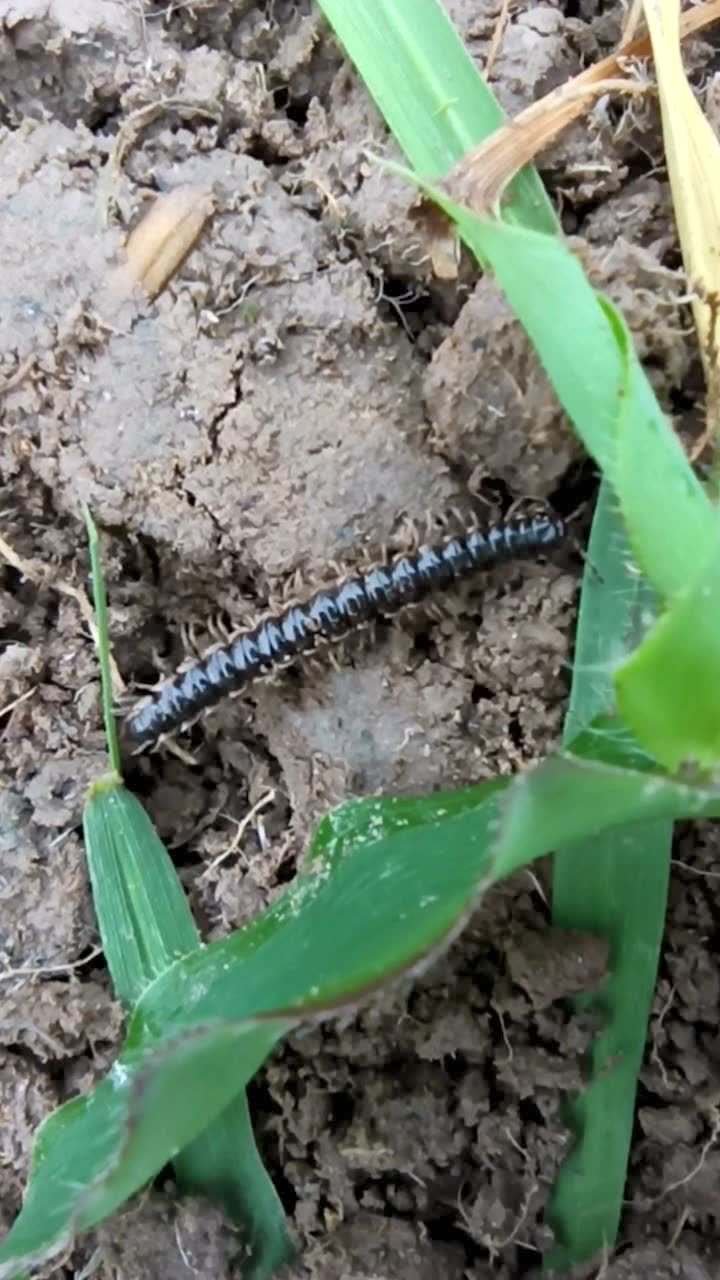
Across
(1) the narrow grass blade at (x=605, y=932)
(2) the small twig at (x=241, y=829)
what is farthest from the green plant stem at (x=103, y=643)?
(1) the narrow grass blade at (x=605, y=932)

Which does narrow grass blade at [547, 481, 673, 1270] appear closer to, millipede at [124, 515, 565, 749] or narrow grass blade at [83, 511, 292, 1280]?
millipede at [124, 515, 565, 749]

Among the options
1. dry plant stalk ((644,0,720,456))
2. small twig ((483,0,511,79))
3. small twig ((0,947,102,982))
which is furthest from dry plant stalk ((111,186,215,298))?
small twig ((0,947,102,982))

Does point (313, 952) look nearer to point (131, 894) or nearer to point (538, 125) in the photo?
point (131, 894)

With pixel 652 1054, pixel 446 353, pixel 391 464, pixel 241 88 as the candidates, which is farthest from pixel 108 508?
pixel 652 1054

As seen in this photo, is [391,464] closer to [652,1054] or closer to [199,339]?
[199,339]

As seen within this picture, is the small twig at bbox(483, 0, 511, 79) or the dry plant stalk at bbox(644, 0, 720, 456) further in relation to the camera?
the small twig at bbox(483, 0, 511, 79)

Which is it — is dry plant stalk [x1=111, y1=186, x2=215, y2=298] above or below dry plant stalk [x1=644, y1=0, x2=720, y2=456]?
above

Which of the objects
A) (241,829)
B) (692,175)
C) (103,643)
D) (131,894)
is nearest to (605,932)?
(241,829)
